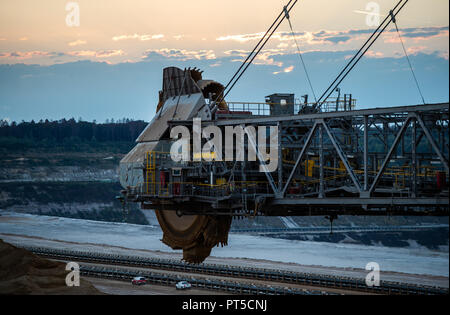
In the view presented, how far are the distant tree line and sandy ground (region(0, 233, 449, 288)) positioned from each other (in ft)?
278

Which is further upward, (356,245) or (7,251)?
(7,251)

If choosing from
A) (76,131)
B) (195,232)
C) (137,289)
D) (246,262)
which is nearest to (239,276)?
(137,289)

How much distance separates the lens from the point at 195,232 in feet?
112

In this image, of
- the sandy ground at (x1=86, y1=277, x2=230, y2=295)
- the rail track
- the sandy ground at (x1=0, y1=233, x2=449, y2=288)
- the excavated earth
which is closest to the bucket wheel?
the excavated earth

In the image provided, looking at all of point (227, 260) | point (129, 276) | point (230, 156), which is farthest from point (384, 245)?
point (230, 156)

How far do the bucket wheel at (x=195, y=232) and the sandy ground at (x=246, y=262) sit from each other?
22.0 metres

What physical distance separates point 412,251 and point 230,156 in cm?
5578

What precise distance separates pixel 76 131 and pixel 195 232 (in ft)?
477

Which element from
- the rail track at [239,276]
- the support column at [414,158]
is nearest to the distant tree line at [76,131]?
the rail track at [239,276]

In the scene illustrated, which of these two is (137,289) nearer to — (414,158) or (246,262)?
(246,262)

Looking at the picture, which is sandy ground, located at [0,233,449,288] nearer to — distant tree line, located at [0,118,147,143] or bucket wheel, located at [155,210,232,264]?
bucket wheel, located at [155,210,232,264]

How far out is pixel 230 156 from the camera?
29812 mm

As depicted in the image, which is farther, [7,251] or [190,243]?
[7,251]

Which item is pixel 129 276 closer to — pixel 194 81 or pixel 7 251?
pixel 7 251
